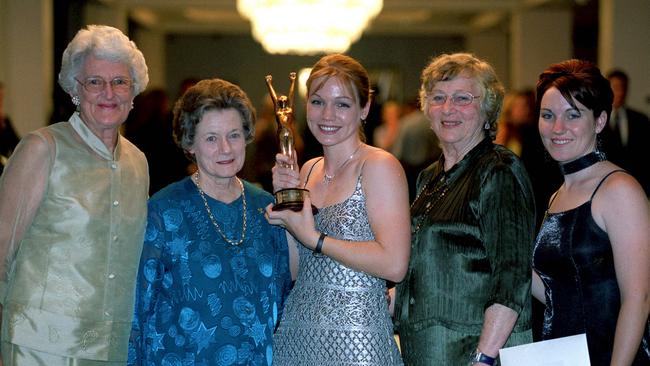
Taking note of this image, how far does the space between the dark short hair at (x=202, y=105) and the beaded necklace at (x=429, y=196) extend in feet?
1.99

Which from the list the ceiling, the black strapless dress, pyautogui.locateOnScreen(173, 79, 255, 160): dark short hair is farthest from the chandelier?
the black strapless dress

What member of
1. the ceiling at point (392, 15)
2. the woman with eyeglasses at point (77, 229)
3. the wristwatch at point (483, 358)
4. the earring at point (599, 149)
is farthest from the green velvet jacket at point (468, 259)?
the ceiling at point (392, 15)

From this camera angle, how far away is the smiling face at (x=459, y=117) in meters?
3.00

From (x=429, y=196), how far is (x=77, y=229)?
1100 millimetres

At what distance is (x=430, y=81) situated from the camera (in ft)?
10.1

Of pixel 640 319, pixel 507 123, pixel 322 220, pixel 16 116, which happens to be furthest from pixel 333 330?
pixel 16 116

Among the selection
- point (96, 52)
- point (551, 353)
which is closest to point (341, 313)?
point (551, 353)

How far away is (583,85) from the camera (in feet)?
9.24

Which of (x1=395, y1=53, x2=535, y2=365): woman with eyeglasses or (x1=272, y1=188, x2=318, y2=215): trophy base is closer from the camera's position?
(x1=395, y1=53, x2=535, y2=365): woman with eyeglasses

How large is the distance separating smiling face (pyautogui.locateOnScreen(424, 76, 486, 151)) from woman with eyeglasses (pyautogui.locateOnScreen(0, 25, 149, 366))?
38.3 inches

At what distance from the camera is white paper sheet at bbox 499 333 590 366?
104 inches

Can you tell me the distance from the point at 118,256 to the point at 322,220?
25.1 inches

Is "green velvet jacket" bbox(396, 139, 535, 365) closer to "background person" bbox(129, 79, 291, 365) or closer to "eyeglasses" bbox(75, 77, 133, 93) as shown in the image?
"background person" bbox(129, 79, 291, 365)

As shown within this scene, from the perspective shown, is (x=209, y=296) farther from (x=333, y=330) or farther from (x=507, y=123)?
(x=507, y=123)
